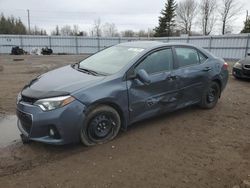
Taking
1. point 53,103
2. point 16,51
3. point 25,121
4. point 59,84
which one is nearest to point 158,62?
point 59,84

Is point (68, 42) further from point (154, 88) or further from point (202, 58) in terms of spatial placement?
point (154, 88)

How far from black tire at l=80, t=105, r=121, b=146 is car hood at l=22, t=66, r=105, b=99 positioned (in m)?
0.40

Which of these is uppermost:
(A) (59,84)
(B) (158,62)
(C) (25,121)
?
(B) (158,62)

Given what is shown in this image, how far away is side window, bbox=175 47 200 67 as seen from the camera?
494 cm

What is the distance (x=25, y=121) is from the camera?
363cm

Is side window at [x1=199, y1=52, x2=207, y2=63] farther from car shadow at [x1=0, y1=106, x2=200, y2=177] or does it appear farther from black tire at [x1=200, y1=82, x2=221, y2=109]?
car shadow at [x1=0, y1=106, x2=200, y2=177]

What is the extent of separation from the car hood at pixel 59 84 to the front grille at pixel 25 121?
0.91ft

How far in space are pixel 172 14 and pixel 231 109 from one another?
1736 inches

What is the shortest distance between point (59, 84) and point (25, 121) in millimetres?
700

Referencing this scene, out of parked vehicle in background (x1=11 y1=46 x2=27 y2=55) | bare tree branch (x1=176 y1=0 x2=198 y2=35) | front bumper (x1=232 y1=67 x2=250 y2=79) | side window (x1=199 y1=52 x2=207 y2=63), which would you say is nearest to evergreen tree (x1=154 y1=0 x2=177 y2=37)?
bare tree branch (x1=176 y1=0 x2=198 y2=35)

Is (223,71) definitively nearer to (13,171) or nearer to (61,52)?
(13,171)

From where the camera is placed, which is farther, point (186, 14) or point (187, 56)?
point (186, 14)

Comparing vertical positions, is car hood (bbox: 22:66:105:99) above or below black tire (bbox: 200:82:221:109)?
above

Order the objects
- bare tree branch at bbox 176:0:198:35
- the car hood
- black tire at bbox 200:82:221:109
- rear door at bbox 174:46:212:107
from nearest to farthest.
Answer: the car hood, rear door at bbox 174:46:212:107, black tire at bbox 200:82:221:109, bare tree branch at bbox 176:0:198:35
